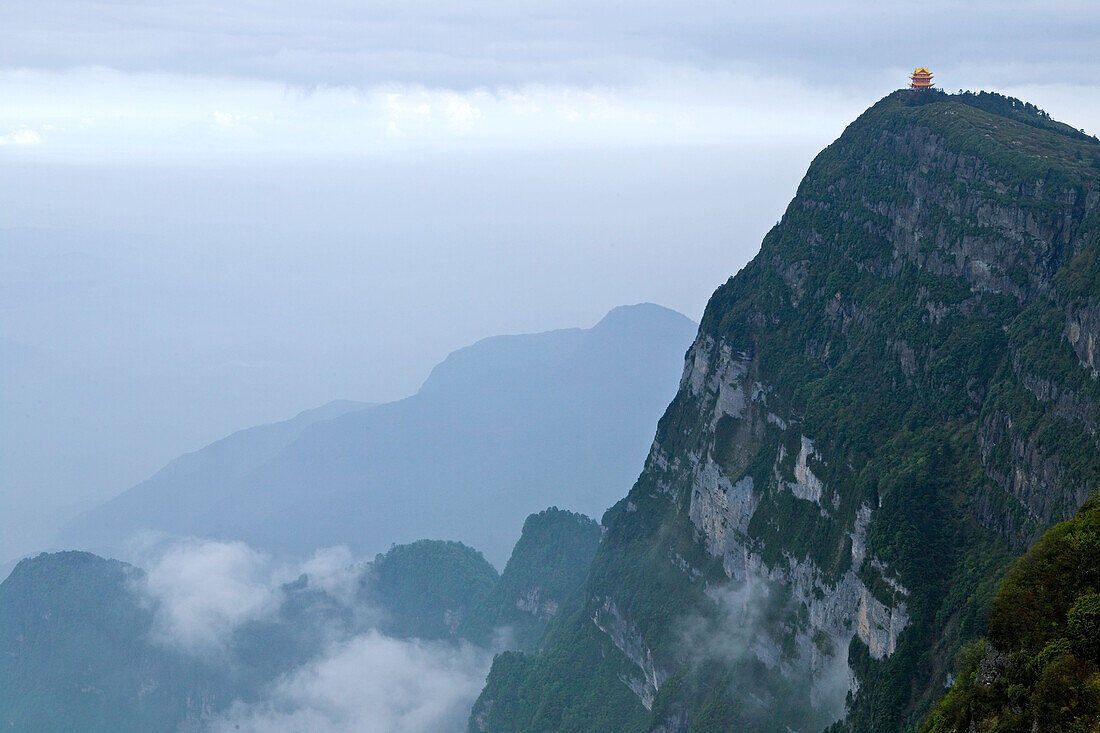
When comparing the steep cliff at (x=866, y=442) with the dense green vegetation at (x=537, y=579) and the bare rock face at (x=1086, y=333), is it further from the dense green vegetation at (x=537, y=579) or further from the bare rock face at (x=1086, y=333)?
the dense green vegetation at (x=537, y=579)

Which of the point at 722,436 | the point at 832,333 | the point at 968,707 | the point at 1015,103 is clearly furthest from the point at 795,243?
the point at 968,707

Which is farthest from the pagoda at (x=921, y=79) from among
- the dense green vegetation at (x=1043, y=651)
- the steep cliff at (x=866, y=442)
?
the dense green vegetation at (x=1043, y=651)

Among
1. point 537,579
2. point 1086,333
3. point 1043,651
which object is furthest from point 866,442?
point 537,579

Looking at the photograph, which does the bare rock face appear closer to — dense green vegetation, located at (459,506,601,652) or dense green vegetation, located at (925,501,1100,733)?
dense green vegetation, located at (925,501,1100,733)

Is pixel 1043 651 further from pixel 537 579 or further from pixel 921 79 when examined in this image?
pixel 537 579

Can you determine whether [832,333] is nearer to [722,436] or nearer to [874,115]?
[722,436]
